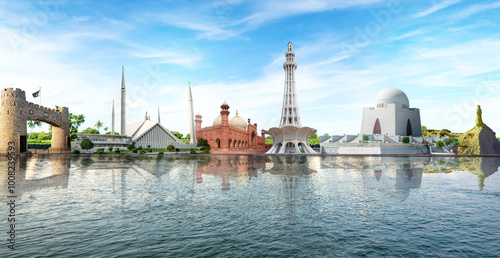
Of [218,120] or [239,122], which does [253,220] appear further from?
[239,122]

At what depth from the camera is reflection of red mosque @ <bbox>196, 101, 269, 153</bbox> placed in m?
53.1

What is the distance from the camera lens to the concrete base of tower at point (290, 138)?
166ft

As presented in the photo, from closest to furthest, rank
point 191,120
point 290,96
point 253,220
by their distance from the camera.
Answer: point 253,220 → point 191,120 → point 290,96

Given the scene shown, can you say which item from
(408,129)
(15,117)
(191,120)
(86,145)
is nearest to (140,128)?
(191,120)

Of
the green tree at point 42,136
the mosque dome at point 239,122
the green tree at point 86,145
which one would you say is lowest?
the green tree at point 86,145

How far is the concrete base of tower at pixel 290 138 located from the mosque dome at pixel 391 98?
22790 mm

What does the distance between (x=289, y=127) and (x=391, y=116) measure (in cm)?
2708

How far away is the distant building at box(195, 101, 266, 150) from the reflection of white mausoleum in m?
27.4

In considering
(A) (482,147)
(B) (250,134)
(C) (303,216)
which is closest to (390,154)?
(A) (482,147)

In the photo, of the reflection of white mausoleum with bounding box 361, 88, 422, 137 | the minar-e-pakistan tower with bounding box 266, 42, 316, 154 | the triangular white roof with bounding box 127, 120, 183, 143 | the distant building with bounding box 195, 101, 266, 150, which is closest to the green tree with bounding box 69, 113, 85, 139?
the triangular white roof with bounding box 127, 120, 183, 143

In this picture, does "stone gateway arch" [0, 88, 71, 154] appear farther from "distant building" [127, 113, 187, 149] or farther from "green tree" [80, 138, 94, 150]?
"distant building" [127, 113, 187, 149]

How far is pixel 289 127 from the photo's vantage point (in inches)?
1976

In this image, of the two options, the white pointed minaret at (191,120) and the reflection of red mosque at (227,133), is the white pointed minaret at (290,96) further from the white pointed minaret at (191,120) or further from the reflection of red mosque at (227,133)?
the white pointed minaret at (191,120)

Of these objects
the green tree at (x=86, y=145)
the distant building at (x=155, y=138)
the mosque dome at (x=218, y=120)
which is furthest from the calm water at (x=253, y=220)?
the mosque dome at (x=218, y=120)
